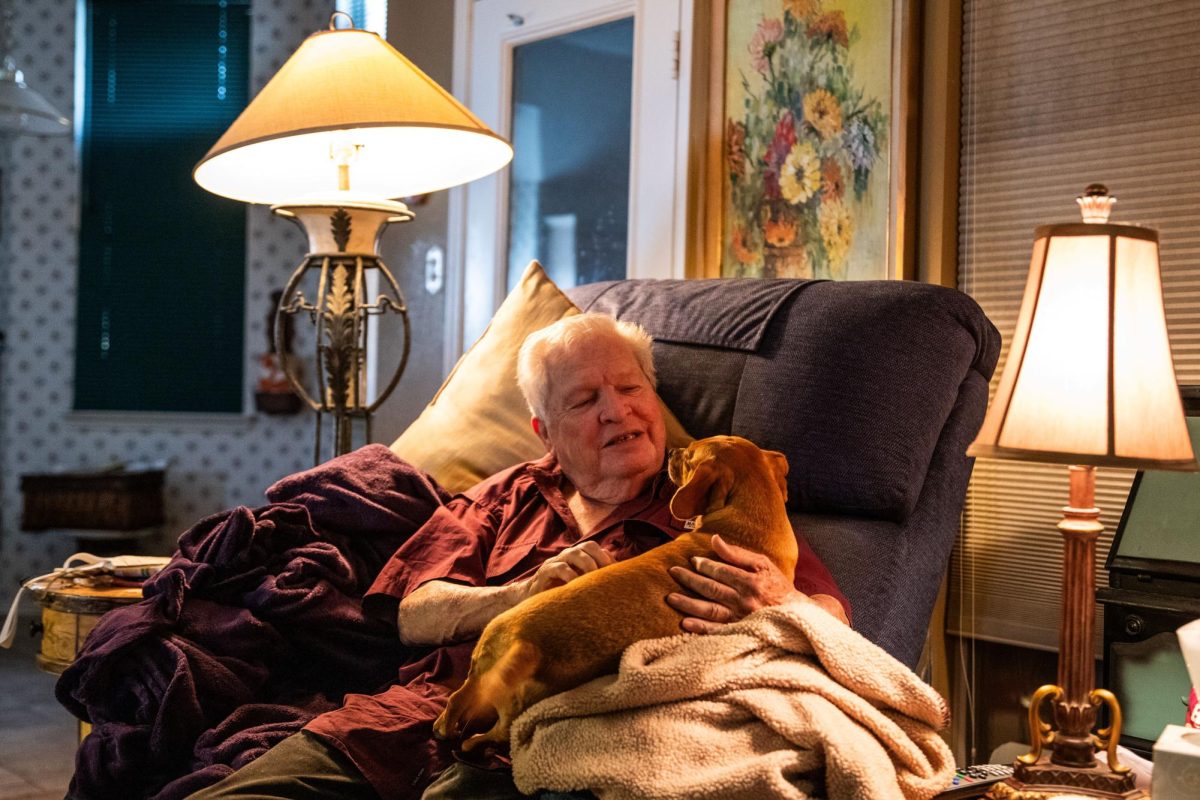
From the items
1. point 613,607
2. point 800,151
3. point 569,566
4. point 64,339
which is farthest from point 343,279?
point 64,339

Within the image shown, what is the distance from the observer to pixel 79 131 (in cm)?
511

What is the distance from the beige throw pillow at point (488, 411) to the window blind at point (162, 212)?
3.29 meters

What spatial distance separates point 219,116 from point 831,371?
4131 mm

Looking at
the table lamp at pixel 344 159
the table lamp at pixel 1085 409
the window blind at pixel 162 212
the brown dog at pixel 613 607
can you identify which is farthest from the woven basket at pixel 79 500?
the table lamp at pixel 1085 409

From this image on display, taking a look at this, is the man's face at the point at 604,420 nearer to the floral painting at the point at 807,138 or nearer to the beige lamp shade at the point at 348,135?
the beige lamp shade at the point at 348,135

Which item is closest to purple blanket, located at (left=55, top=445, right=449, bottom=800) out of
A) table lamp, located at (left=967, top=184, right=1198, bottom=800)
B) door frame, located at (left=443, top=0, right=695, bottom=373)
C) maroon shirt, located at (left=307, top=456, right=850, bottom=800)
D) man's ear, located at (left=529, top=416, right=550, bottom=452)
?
maroon shirt, located at (left=307, top=456, right=850, bottom=800)

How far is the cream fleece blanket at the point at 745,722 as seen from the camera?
44.1 inches

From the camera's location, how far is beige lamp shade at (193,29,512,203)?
2.08 meters

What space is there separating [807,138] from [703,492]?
1339mm

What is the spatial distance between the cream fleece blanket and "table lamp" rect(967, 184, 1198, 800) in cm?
15

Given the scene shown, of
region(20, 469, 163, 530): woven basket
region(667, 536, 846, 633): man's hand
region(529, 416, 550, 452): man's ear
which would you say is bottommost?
region(20, 469, 163, 530): woven basket

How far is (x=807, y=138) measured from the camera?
2502mm

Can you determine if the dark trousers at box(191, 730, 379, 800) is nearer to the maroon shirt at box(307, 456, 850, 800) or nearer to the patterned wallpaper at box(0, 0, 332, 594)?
the maroon shirt at box(307, 456, 850, 800)

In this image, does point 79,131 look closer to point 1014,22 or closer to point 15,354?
point 15,354
